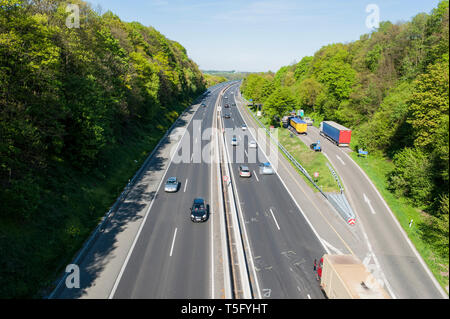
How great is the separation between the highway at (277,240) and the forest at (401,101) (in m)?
12.2

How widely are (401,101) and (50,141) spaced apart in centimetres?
5077

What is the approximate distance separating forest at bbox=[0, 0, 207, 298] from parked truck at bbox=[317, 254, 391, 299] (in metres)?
21.4

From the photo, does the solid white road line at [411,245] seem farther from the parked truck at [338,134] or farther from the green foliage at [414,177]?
the parked truck at [338,134]

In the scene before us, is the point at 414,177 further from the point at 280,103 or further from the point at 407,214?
the point at 280,103

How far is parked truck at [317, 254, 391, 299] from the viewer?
15.5 m

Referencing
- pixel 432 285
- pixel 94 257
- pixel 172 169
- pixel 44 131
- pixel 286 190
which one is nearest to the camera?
pixel 432 285

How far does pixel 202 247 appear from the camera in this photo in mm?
24844

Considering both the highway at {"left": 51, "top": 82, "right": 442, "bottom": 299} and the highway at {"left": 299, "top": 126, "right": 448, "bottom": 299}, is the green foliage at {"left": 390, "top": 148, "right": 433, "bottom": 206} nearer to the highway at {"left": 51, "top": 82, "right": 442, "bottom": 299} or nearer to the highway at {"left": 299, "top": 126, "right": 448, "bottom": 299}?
the highway at {"left": 299, "top": 126, "right": 448, "bottom": 299}

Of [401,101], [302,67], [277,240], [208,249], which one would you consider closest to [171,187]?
[208,249]

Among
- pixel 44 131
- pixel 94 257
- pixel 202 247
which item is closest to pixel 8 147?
pixel 44 131

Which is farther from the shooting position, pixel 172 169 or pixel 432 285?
pixel 172 169

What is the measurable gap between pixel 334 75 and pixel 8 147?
74113mm

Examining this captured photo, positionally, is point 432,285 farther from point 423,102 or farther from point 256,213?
point 423,102
